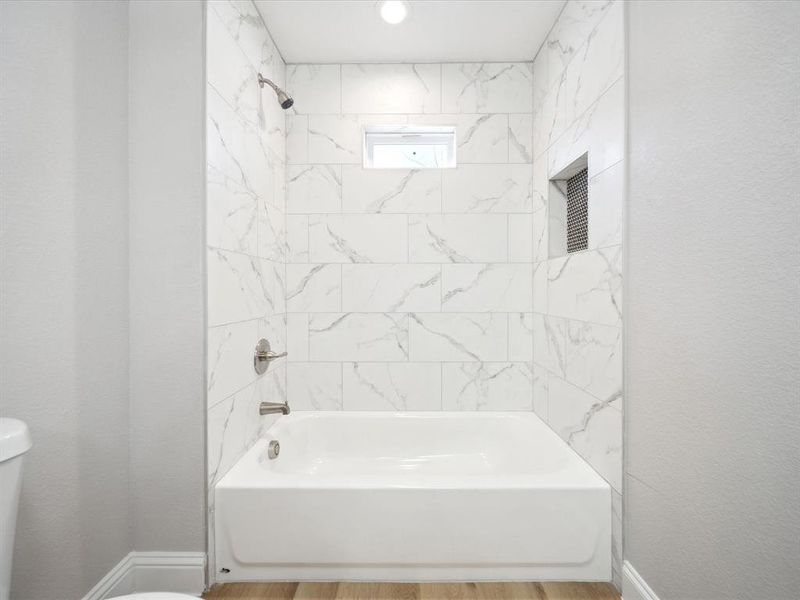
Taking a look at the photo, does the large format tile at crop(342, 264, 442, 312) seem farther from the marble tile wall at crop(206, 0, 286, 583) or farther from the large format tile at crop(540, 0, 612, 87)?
the large format tile at crop(540, 0, 612, 87)

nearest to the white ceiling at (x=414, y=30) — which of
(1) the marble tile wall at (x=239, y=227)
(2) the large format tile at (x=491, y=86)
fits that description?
(2) the large format tile at (x=491, y=86)

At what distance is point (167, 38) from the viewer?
61.1 inches

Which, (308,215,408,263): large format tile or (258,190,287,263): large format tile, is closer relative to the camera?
Answer: (258,190,287,263): large format tile

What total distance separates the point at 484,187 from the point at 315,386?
1.60m

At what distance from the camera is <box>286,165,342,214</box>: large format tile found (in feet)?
8.15

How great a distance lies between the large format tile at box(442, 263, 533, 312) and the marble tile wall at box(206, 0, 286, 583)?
1028 millimetres

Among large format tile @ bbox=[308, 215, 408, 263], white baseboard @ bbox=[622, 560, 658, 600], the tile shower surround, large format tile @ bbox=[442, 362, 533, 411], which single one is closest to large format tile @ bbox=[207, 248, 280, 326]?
the tile shower surround

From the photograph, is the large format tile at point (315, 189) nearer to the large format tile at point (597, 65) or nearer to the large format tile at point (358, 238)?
the large format tile at point (358, 238)

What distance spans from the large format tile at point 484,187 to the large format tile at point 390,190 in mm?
73

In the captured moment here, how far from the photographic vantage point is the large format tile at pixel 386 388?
8.17 feet

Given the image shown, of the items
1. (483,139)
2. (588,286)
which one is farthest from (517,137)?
(588,286)

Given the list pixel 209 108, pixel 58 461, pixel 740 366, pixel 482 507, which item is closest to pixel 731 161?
pixel 740 366

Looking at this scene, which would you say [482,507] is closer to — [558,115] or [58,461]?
[58,461]

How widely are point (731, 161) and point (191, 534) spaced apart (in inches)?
83.6
